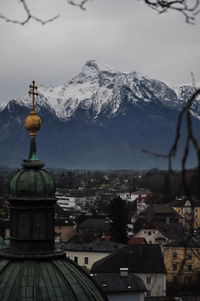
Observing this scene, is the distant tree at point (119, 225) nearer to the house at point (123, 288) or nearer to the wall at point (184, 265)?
the house at point (123, 288)

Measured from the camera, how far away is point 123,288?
38.3 metres

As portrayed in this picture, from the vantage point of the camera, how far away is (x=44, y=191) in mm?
13414

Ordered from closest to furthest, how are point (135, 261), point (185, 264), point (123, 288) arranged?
1. point (185, 264)
2. point (123, 288)
3. point (135, 261)

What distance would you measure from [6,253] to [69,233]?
229ft

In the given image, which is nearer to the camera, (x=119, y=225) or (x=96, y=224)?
(x=119, y=225)

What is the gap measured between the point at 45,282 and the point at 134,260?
37.3 meters

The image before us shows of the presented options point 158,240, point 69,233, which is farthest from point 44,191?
point 69,233

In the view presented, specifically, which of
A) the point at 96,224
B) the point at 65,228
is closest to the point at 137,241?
the point at 96,224

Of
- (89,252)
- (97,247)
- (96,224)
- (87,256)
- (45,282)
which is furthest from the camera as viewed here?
(96,224)

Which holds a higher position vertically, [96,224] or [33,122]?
[33,122]

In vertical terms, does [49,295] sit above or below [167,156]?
below

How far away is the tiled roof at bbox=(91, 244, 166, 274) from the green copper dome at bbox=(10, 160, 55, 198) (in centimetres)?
3304

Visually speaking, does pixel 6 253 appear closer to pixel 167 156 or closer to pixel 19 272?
pixel 19 272

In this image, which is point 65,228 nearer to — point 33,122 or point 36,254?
point 33,122
